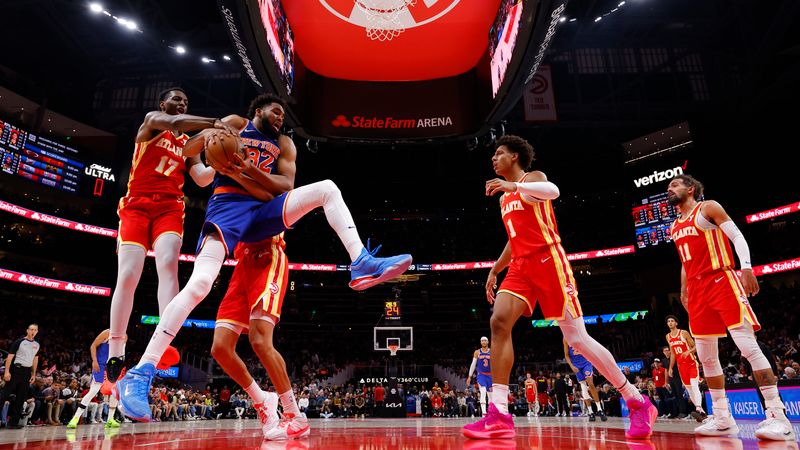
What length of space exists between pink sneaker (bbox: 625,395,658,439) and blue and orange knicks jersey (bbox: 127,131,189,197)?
377 centimetres

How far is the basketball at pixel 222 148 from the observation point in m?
2.70

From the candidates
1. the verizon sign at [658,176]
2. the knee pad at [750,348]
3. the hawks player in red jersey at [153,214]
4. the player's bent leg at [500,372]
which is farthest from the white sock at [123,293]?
the verizon sign at [658,176]

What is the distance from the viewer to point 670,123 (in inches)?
855

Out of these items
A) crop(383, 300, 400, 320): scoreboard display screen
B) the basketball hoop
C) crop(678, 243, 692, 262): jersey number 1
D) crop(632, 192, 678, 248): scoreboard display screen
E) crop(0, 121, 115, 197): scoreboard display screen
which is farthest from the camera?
crop(632, 192, 678, 248): scoreboard display screen

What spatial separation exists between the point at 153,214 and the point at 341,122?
360 cm

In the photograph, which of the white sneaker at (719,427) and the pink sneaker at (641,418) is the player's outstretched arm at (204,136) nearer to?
the pink sneaker at (641,418)

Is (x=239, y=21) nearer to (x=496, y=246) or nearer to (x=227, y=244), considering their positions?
(x=227, y=244)

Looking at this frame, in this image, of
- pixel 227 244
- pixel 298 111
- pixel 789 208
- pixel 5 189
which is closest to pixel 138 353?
pixel 5 189

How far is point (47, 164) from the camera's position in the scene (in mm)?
18984

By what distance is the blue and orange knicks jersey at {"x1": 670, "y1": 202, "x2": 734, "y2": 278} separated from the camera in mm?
4473

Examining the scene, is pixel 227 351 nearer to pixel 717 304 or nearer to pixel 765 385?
pixel 717 304

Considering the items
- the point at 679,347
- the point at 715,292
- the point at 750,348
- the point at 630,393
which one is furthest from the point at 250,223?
the point at 679,347

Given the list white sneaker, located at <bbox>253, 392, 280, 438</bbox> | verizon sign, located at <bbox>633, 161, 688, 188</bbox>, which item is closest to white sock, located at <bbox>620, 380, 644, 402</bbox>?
white sneaker, located at <bbox>253, 392, 280, 438</bbox>

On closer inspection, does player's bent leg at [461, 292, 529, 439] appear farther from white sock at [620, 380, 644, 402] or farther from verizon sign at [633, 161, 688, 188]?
verizon sign at [633, 161, 688, 188]
